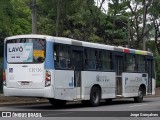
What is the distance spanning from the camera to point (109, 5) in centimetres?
3253

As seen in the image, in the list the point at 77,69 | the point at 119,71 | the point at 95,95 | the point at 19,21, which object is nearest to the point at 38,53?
the point at 77,69

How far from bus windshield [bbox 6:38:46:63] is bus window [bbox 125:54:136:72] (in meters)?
7.28

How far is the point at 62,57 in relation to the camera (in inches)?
774

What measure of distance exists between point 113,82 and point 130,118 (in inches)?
291

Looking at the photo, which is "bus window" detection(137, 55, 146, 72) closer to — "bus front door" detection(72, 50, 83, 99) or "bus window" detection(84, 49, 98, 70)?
"bus window" detection(84, 49, 98, 70)

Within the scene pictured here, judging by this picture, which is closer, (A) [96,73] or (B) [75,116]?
(B) [75,116]

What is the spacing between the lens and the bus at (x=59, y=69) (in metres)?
18.9

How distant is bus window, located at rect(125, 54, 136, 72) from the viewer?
983 inches

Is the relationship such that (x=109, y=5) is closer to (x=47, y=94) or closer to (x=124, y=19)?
(x=47, y=94)

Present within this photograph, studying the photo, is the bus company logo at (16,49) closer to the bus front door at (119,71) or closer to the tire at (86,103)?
the tire at (86,103)

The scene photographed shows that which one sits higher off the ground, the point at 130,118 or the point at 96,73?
the point at 96,73

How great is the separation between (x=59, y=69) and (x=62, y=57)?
0.65 m

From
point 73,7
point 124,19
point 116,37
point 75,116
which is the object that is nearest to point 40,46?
point 75,116

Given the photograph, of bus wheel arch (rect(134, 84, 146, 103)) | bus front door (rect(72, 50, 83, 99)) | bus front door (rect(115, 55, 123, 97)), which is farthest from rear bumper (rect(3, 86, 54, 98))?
bus wheel arch (rect(134, 84, 146, 103))
